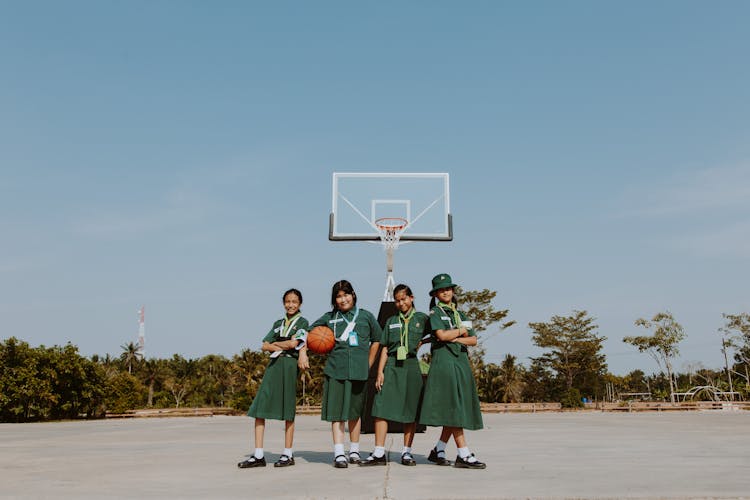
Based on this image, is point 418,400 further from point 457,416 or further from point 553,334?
point 553,334

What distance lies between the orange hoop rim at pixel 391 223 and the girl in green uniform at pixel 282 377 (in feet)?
29.0

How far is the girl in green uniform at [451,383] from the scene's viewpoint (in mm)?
5684

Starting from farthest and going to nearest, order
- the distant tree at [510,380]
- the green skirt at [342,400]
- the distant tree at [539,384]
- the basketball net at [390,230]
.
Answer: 1. the distant tree at [539,384]
2. the distant tree at [510,380]
3. the basketball net at [390,230]
4. the green skirt at [342,400]

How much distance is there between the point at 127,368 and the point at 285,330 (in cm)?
7118

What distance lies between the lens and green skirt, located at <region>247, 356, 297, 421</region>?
5.91 meters

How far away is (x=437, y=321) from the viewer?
5844mm

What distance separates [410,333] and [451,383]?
2.03ft

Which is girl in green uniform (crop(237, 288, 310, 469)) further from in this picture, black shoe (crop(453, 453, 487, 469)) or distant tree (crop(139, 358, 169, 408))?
distant tree (crop(139, 358, 169, 408))

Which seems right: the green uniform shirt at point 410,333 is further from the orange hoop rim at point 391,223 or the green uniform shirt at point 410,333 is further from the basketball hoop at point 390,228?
the orange hoop rim at point 391,223

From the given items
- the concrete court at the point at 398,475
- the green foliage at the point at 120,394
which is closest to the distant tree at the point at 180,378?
the green foliage at the point at 120,394

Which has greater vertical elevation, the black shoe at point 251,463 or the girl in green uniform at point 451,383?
the girl in green uniform at point 451,383

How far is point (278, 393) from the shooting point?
597cm

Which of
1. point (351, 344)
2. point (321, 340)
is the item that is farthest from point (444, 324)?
point (321, 340)

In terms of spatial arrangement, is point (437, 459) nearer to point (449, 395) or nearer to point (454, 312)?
point (449, 395)
